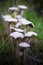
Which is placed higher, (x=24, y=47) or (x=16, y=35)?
(x=16, y=35)

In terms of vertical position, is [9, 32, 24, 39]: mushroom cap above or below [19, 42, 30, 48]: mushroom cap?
above

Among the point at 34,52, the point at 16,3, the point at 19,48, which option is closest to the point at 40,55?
the point at 34,52

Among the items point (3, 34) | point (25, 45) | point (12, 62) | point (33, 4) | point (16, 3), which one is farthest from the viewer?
point (33, 4)

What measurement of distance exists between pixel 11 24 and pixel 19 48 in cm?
30

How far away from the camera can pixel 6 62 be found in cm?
271

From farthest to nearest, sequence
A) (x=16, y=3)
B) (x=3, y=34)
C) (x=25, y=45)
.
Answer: (x=16, y=3) < (x=3, y=34) < (x=25, y=45)

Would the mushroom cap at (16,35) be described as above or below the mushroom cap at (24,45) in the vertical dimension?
above

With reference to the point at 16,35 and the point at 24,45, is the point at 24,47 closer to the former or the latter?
the point at 24,45

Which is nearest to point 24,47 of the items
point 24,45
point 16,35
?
point 24,45

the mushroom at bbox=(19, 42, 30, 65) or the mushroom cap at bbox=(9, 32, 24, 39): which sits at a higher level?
the mushroom cap at bbox=(9, 32, 24, 39)

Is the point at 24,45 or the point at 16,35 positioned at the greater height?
the point at 16,35

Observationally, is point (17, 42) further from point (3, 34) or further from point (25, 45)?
point (3, 34)

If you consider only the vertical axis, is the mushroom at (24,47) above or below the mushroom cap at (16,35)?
below

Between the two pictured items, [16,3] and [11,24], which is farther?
[16,3]
